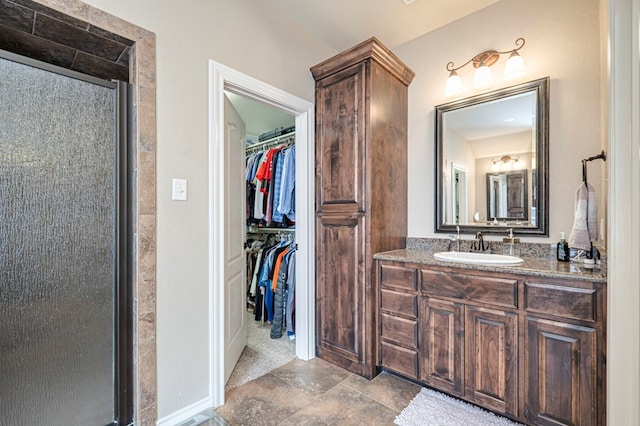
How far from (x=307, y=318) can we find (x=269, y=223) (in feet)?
3.64

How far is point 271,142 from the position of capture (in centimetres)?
328

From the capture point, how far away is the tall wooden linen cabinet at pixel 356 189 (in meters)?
2.01

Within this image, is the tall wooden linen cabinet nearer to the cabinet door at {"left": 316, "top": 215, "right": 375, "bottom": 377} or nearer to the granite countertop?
the cabinet door at {"left": 316, "top": 215, "right": 375, "bottom": 377}

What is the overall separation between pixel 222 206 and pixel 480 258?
5.56 feet

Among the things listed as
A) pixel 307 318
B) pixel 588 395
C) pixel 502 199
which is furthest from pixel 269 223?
pixel 588 395

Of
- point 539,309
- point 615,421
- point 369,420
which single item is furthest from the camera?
point 369,420

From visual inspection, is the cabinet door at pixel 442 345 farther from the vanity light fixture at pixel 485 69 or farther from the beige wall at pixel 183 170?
the vanity light fixture at pixel 485 69

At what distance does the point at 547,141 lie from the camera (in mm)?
1848

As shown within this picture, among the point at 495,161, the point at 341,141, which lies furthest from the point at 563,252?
the point at 341,141

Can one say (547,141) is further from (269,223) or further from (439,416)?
(269,223)

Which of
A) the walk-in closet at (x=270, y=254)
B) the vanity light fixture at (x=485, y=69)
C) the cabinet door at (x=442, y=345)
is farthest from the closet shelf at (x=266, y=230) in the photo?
the vanity light fixture at (x=485, y=69)

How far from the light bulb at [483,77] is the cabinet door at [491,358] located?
5.13ft

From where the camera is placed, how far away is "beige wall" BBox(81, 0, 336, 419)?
1516mm

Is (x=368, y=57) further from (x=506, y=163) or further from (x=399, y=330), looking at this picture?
(x=399, y=330)
